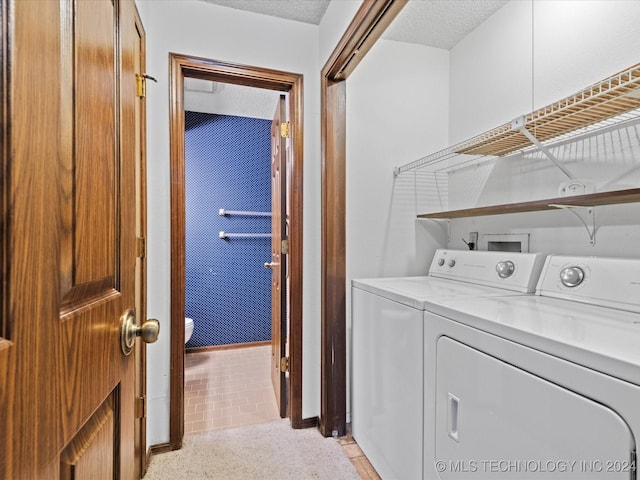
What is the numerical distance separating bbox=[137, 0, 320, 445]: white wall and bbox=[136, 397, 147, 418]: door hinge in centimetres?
10

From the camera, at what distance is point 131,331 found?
2.33ft

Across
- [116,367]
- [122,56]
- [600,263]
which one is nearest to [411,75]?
[600,263]

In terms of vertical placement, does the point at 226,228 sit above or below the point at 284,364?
above

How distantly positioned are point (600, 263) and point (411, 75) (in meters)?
1.50

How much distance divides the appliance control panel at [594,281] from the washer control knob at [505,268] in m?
0.13

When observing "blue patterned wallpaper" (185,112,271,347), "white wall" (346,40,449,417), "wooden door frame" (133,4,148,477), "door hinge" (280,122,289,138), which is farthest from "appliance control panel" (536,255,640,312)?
"blue patterned wallpaper" (185,112,271,347)

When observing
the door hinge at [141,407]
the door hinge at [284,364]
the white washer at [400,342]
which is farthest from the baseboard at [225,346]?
the white washer at [400,342]

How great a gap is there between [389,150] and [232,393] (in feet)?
6.51

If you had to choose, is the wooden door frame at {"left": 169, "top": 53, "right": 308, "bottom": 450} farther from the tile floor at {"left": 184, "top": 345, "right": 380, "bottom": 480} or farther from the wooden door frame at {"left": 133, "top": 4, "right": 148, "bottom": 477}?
the tile floor at {"left": 184, "top": 345, "right": 380, "bottom": 480}

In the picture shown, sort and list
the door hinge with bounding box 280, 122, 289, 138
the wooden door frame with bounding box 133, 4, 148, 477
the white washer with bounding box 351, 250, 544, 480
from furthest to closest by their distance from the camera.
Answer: the door hinge with bounding box 280, 122, 289, 138 < the wooden door frame with bounding box 133, 4, 148, 477 < the white washer with bounding box 351, 250, 544, 480

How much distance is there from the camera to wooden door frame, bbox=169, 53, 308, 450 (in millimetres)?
1775

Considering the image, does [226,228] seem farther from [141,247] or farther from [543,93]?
[543,93]

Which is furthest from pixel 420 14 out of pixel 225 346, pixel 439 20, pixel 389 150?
pixel 225 346

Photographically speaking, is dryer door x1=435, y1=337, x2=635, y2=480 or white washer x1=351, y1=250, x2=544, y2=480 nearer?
dryer door x1=435, y1=337, x2=635, y2=480
